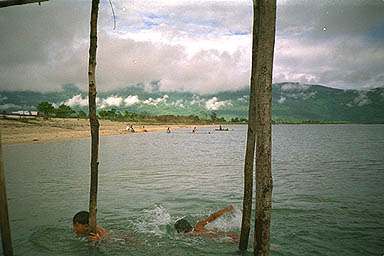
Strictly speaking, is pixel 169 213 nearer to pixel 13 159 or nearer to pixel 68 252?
pixel 68 252

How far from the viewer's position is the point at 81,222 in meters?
7.70

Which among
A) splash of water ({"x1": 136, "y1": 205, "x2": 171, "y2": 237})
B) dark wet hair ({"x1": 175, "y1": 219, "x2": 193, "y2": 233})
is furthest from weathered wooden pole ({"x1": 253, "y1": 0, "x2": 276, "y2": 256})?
splash of water ({"x1": 136, "y1": 205, "x2": 171, "y2": 237})

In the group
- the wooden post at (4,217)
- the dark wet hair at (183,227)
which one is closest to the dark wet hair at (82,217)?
the dark wet hair at (183,227)

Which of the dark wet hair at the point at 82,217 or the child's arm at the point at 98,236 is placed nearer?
the child's arm at the point at 98,236

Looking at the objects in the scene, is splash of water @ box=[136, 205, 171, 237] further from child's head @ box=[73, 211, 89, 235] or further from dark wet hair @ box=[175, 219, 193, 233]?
child's head @ box=[73, 211, 89, 235]

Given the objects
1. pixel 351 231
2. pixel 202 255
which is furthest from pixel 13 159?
pixel 351 231

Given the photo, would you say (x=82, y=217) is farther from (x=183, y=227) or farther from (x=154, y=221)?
(x=154, y=221)

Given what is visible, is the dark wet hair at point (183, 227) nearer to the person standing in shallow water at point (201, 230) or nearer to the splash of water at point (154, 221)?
the person standing in shallow water at point (201, 230)

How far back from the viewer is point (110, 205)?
11.8 meters

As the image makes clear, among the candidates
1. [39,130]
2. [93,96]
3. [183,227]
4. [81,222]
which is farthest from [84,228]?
[39,130]

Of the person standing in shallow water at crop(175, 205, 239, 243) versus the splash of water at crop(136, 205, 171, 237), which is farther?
the splash of water at crop(136, 205, 171, 237)

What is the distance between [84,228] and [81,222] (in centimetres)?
23

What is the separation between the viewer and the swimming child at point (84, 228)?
751 centimetres

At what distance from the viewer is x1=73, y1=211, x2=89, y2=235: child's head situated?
25.0 ft
